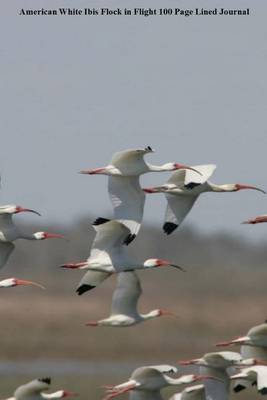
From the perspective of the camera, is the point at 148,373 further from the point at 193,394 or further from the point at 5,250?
the point at 5,250

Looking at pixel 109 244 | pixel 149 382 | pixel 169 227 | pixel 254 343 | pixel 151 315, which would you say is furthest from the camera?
pixel 151 315

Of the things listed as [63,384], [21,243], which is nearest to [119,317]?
[63,384]

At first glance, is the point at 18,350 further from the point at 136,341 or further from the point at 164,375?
the point at 164,375

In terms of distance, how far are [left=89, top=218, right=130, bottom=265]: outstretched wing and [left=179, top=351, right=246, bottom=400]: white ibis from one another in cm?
123

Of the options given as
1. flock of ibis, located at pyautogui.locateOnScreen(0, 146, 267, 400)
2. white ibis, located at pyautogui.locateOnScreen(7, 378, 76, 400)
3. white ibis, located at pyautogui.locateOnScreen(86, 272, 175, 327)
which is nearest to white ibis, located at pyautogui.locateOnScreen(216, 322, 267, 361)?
flock of ibis, located at pyautogui.locateOnScreen(0, 146, 267, 400)

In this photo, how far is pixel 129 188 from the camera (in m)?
31.4

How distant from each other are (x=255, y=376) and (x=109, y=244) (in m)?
1.90

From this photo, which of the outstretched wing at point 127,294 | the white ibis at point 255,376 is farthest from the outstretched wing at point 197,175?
the white ibis at point 255,376

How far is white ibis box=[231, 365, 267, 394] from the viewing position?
99.5 ft

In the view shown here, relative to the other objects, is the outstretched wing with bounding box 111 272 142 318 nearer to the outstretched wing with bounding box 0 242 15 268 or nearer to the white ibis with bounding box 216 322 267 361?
the white ibis with bounding box 216 322 267 361

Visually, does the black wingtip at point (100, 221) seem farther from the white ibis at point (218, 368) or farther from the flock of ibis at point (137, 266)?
the white ibis at point (218, 368)

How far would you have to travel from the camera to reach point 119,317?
32531 millimetres

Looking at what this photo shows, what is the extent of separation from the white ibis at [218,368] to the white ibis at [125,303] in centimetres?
90

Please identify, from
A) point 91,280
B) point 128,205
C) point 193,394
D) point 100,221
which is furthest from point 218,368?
point 100,221
